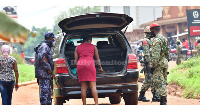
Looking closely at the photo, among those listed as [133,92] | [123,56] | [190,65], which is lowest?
[190,65]

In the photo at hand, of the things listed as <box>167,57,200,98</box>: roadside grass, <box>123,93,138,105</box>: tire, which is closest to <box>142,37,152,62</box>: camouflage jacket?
<box>123,93,138,105</box>: tire

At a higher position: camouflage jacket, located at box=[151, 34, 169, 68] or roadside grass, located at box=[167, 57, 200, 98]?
camouflage jacket, located at box=[151, 34, 169, 68]

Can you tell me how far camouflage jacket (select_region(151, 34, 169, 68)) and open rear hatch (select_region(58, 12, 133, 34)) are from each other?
0.72m

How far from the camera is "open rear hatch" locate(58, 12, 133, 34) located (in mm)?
7379

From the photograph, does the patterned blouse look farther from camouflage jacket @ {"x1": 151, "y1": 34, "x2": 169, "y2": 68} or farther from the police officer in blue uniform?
camouflage jacket @ {"x1": 151, "y1": 34, "x2": 169, "y2": 68}

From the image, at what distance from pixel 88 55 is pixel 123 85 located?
3.07ft

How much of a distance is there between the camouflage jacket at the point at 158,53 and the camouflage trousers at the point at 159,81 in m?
0.10

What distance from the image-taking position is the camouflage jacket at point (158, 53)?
7.79m

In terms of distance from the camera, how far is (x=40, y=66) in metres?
7.32

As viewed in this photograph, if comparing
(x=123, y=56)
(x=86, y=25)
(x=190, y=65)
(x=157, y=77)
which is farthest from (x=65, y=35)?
(x=190, y=65)

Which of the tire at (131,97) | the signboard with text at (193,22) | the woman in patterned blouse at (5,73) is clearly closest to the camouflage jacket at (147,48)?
the tire at (131,97)

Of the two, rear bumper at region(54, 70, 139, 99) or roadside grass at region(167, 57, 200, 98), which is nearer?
rear bumper at region(54, 70, 139, 99)

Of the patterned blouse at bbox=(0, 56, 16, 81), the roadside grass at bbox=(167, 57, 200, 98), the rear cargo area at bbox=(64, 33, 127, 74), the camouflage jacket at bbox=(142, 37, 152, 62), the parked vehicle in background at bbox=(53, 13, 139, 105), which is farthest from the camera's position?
the roadside grass at bbox=(167, 57, 200, 98)
